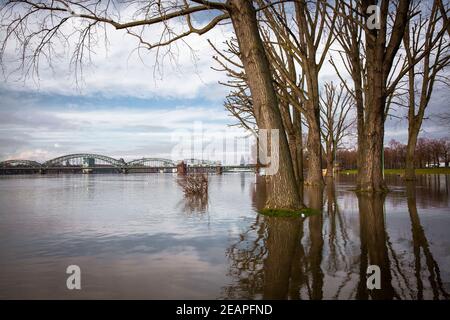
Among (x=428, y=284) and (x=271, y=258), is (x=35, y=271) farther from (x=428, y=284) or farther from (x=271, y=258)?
(x=428, y=284)

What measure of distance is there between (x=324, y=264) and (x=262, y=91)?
610 cm

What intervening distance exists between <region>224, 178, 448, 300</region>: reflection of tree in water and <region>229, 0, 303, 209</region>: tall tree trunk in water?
2047mm

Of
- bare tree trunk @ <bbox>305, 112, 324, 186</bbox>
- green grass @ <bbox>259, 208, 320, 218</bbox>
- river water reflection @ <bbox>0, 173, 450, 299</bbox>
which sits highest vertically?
bare tree trunk @ <bbox>305, 112, 324, 186</bbox>

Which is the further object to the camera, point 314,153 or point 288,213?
point 314,153

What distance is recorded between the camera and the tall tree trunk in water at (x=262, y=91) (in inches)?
388

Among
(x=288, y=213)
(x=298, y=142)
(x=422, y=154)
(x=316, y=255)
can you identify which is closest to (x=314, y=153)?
(x=298, y=142)

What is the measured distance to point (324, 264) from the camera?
481cm

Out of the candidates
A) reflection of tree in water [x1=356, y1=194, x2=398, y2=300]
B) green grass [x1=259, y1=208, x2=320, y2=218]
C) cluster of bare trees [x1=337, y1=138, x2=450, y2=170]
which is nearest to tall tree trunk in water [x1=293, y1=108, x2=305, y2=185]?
reflection of tree in water [x1=356, y1=194, x2=398, y2=300]

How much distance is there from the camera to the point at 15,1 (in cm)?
937

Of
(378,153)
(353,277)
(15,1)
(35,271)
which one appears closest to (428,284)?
(353,277)

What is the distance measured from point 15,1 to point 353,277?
10.5 meters

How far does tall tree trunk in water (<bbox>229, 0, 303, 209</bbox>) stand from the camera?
9.84 metres

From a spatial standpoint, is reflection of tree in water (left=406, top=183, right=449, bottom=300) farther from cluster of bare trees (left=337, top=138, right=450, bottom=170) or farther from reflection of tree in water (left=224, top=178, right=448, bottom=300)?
cluster of bare trees (left=337, top=138, right=450, bottom=170)

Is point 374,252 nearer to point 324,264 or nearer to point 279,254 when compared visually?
point 324,264
